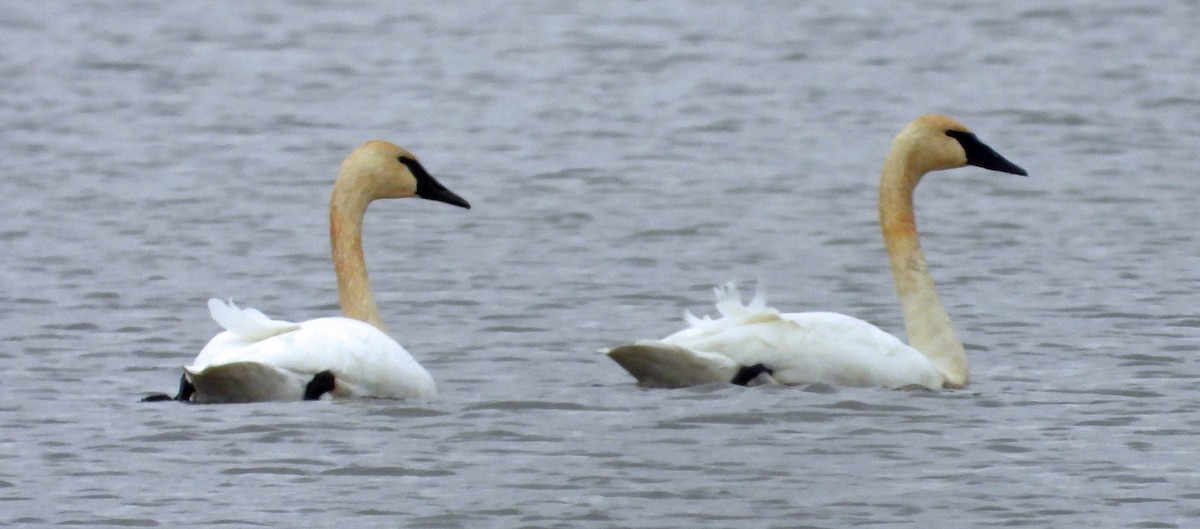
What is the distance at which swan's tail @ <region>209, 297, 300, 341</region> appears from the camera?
8.53m

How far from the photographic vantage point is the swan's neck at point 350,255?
9.70m

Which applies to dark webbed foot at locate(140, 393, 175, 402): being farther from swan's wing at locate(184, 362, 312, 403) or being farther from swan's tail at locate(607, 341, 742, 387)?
swan's tail at locate(607, 341, 742, 387)

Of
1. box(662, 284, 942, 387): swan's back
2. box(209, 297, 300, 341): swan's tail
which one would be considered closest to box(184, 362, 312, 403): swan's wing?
box(209, 297, 300, 341): swan's tail

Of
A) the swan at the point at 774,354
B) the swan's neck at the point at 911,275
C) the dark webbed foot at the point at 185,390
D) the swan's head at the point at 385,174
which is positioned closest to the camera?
the dark webbed foot at the point at 185,390

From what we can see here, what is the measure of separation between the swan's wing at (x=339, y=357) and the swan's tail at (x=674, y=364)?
68cm

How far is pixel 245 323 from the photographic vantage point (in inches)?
338

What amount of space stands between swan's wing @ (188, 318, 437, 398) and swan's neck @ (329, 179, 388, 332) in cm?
78

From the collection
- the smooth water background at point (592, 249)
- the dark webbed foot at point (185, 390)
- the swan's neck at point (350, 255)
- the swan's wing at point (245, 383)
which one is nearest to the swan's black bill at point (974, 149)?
the smooth water background at point (592, 249)

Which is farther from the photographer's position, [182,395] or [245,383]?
[182,395]

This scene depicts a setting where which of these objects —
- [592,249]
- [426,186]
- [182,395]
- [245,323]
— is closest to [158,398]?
[182,395]

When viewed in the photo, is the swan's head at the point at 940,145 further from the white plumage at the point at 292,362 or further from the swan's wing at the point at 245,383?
the swan's wing at the point at 245,383

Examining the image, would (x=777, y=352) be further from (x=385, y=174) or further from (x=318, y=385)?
(x=385, y=174)

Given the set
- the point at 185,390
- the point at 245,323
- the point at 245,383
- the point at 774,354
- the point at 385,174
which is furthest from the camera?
the point at 385,174

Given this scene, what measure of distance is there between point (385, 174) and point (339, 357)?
143 centimetres
